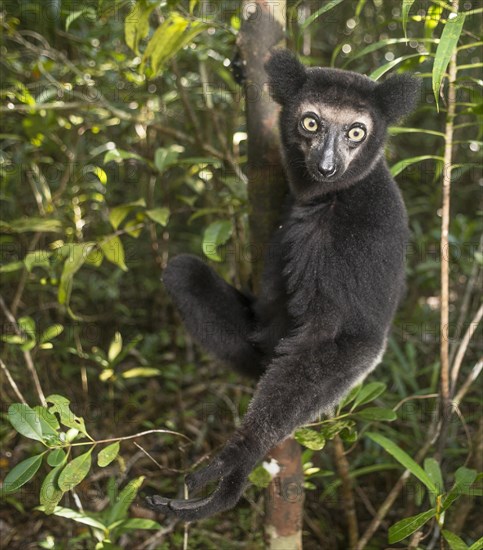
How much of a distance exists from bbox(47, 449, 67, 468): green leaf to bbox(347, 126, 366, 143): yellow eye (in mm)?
1865

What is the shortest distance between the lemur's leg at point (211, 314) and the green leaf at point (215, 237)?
43 cm

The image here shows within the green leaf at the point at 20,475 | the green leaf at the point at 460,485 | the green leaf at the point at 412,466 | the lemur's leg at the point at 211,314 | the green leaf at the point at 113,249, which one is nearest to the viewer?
the green leaf at the point at 20,475

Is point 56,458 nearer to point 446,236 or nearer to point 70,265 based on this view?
point 70,265

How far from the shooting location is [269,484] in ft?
9.39

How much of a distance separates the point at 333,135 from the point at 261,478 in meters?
1.64

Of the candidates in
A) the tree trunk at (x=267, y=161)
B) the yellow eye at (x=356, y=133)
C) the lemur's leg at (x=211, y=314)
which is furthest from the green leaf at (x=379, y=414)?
the yellow eye at (x=356, y=133)

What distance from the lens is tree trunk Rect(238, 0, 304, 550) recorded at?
281 centimetres

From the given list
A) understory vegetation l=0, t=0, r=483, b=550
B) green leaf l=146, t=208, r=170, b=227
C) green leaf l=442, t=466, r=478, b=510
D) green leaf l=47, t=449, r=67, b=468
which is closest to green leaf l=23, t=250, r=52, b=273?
understory vegetation l=0, t=0, r=483, b=550

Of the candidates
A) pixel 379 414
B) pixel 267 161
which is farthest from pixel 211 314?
pixel 379 414

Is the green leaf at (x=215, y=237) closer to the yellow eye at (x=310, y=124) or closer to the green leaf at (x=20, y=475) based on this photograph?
the yellow eye at (x=310, y=124)

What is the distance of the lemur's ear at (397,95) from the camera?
268 cm

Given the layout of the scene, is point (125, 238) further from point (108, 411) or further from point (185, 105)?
point (185, 105)

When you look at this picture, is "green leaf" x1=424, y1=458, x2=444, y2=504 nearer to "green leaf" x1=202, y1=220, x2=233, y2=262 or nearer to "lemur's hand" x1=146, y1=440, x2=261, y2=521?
"lemur's hand" x1=146, y1=440, x2=261, y2=521

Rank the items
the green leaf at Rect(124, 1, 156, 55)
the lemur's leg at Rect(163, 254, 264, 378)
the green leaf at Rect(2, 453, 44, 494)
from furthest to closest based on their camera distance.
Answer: the lemur's leg at Rect(163, 254, 264, 378) < the green leaf at Rect(124, 1, 156, 55) < the green leaf at Rect(2, 453, 44, 494)
